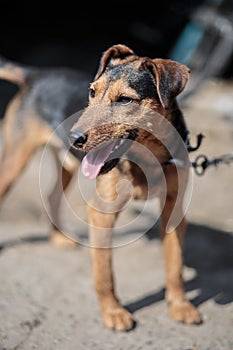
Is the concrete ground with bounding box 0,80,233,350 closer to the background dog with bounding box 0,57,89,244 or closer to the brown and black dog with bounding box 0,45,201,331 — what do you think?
the brown and black dog with bounding box 0,45,201,331

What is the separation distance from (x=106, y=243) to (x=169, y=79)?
128 cm

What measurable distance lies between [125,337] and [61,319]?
57 cm

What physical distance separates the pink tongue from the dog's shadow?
52.4 inches

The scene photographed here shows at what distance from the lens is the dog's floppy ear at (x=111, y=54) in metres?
4.33

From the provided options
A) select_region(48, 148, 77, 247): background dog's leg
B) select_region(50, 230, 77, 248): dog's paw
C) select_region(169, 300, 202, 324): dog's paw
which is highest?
select_region(169, 300, 202, 324): dog's paw

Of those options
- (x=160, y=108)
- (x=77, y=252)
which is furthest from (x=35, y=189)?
(x=160, y=108)

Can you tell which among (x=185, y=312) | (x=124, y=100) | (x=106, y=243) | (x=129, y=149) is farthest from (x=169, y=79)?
(x=185, y=312)

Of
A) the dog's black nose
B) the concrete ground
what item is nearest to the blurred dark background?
the concrete ground

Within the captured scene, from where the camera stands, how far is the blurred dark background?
11.1 metres

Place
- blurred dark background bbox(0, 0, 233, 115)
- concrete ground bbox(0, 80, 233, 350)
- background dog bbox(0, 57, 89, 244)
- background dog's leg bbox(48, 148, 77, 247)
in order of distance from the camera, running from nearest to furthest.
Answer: concrete ground bbox(0, 80, 233, 350) < background dog bbox(0, 57, 89, 244) < background dog's leg bbox(48, 148, 77, 247) < blurred dark background bbox(0, 0, 233, 115)

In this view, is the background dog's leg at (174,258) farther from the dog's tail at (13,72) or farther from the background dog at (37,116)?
the dog's tail at (13,72)

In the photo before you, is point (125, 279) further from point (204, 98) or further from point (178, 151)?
point (204, 98)

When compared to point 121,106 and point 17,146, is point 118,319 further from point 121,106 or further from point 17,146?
point 17,146

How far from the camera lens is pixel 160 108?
161 inches
